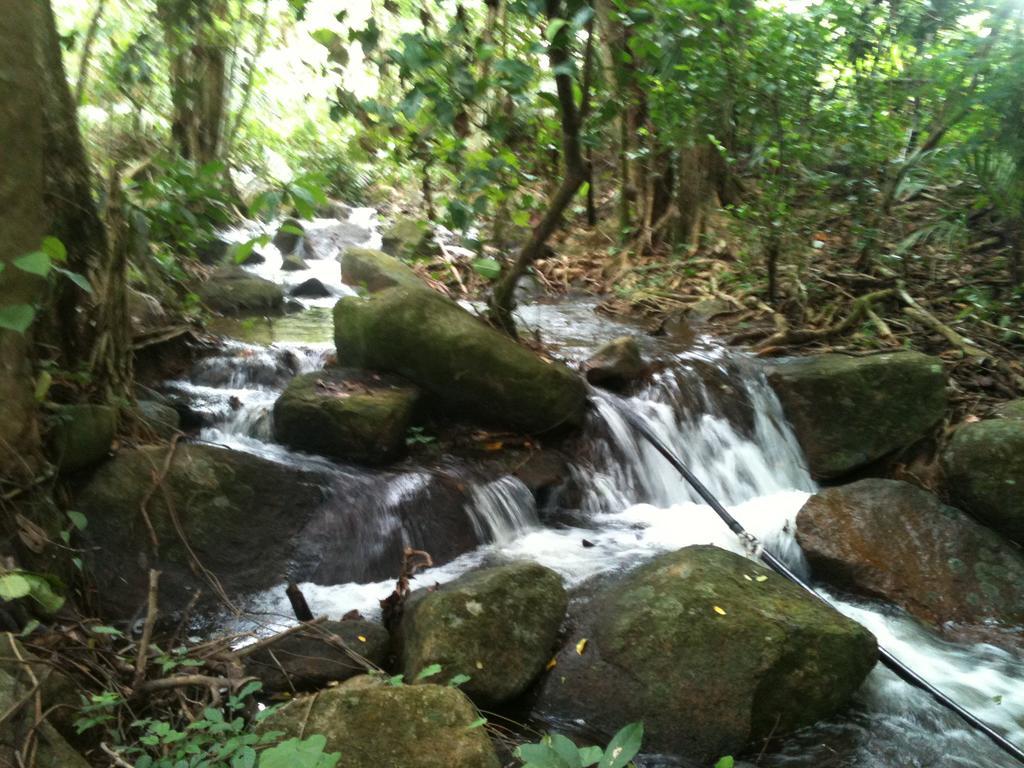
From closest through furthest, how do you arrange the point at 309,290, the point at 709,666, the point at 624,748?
the point at 624,748 < the point at 709,666 < the point at 309,290

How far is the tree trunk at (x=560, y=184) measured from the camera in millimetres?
3689

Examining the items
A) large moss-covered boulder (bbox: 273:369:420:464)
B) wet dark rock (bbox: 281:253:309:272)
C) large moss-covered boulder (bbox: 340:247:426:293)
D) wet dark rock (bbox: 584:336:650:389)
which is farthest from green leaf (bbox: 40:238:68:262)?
wet dark rock (bbox: 281:253:309:272)

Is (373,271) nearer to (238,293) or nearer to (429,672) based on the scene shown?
(238,293)

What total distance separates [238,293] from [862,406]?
6318mm

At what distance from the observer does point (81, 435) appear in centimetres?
352

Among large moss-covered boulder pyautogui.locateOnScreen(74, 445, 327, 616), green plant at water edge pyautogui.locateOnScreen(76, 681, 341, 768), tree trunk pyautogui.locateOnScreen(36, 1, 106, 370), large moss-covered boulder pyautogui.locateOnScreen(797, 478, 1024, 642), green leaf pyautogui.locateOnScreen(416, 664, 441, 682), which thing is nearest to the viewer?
green plant at water edge pyautogui.locateOnScreen(76, 681, 341, 768)

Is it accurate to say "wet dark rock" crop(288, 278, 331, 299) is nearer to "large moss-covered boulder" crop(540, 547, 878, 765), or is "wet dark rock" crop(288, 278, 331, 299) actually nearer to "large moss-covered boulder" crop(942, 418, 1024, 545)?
"large moss-covered boulder" crop(540, 547, 878, 765)

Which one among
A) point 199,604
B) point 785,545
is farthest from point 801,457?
point 199,604

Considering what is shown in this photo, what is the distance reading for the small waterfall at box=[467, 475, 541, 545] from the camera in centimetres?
475

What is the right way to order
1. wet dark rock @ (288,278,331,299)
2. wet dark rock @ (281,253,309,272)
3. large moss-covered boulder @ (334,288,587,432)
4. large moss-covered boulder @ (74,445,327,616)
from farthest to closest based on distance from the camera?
1. wet dark rock @ (281,253,309,272)
2. wet dark rock @ (288,278,331,299)
3. large moss-covered boulder @ (334,288,587,432)
4. large moss-covered boulder @ (74,445,327,616)

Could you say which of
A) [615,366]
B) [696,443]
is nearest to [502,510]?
[615,366]

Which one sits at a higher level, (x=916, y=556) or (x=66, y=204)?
(x=66, y=204)

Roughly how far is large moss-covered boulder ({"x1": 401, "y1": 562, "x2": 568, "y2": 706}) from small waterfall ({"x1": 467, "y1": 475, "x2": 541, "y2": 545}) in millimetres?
1165

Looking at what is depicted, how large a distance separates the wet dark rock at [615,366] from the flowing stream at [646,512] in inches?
6.2
